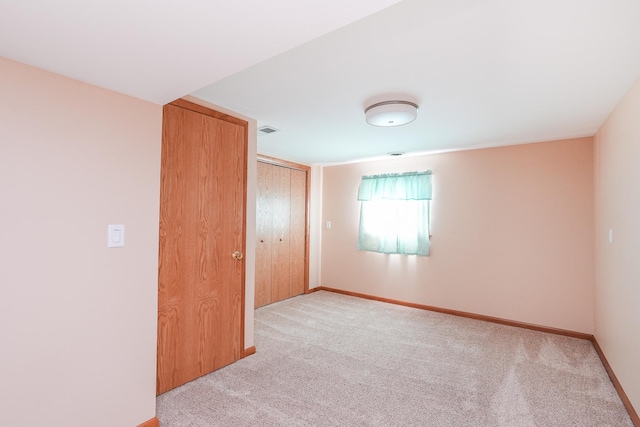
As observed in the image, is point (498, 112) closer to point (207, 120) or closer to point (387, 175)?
point (387, 175)

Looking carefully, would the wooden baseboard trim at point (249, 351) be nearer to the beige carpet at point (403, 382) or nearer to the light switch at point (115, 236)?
the beige carpet at point (403, 382)

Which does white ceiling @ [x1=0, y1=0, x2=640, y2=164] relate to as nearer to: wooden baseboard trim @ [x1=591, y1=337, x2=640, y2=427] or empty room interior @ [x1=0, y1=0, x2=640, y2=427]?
empty room interior @ [x1=0, y1=0, x2=640, y2=427]

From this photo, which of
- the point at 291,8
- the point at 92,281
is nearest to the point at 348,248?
the point at 92,281

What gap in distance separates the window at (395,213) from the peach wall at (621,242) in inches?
71.1

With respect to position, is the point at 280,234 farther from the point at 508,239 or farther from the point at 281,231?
the point at 508,239

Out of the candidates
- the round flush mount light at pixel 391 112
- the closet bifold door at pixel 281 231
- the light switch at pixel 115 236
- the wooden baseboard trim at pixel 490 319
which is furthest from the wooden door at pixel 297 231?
the light switch at pixel 115 236

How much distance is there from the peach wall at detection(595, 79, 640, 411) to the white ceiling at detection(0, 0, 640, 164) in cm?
25

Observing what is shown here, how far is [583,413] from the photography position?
1986 millimetres

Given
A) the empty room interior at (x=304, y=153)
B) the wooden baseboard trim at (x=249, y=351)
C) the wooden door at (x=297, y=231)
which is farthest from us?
the wooden door at (x=297, y=231)

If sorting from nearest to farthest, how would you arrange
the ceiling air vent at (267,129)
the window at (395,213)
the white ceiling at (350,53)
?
the white ceiling at (350,53) < the ceiling air vent at (267,129) < the window at (395,213)

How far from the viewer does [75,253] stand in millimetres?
1536

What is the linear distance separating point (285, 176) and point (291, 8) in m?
3.73

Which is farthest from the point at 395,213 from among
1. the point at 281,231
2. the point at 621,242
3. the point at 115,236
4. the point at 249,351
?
the point at 115,236

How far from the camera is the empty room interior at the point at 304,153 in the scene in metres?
1.33
